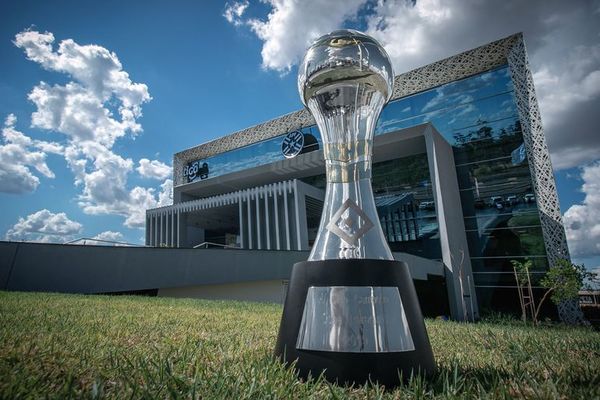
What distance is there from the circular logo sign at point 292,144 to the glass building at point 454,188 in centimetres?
30

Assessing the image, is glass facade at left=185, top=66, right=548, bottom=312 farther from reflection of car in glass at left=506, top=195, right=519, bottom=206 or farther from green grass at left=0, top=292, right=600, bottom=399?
green grass at left=0, top=292, right=600, bottom=399

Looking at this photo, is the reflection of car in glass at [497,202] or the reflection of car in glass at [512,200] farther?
the reflection of car in glass at [497,202]

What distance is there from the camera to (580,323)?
48.9 feet

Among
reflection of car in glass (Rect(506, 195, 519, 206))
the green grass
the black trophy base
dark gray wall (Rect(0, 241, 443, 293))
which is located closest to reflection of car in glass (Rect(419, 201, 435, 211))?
reflection of car in glass (Rect(506, 195, 519, 206))

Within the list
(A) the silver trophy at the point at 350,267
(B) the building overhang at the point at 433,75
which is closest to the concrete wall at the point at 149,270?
(A) the silver trophy at the point at 350,267

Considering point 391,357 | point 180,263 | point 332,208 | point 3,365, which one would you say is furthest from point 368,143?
point 180,263

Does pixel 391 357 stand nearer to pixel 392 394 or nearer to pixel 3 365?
pixel 392 394

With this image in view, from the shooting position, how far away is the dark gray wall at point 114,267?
321 inches

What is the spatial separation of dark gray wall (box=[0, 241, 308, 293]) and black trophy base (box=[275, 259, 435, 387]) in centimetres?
944

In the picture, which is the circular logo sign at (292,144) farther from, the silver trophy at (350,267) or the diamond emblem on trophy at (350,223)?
the diamond emblem on trophy at (350,223)

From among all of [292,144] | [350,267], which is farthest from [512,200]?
[350,267]

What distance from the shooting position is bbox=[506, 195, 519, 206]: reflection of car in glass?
17.5 metres

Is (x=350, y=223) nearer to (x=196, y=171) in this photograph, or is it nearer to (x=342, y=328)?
(x=342, y=328)

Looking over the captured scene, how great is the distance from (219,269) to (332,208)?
36.0 feet
